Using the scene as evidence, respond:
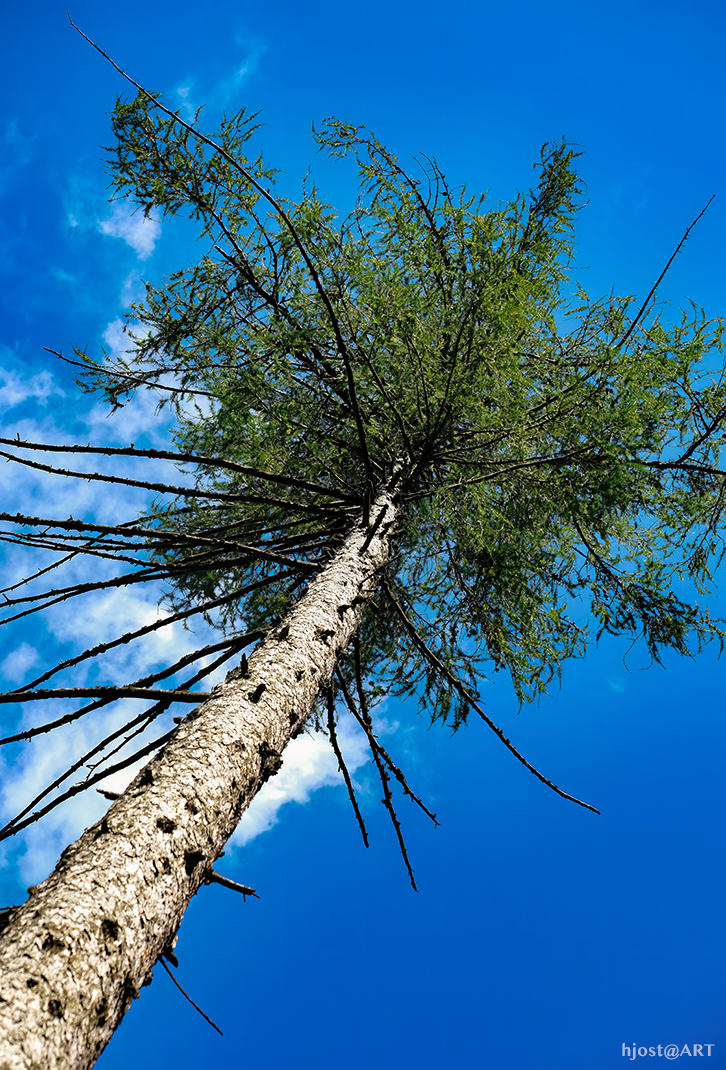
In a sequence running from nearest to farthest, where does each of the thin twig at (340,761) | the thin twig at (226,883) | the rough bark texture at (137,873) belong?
the rough bark texture at (137,873) → the thin twig at (226,883) → the thin twig at (340,761)

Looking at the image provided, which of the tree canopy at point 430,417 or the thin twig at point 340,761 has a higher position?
the tree canopy at point 430,417

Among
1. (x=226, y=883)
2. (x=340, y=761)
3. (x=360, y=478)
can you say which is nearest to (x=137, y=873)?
(x=226, y=883)

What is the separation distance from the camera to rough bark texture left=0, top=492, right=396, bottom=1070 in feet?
3.26

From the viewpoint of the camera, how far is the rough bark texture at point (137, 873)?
993 millimetres

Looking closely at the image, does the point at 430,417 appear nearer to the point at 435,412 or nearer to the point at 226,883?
the point at 435,412

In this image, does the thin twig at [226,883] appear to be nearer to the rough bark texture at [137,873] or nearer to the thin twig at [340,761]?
the rough bark texture at [137,873]

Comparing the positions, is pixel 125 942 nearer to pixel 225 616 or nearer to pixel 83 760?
pixel 83 760

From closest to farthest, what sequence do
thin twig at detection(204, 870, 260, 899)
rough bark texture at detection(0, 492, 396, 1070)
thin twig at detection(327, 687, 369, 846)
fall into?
rough bark texture at detection(0, 492, 396, 1070) < thin twig at detection(204, 870, 260, 899) < thin twig at detection(327, 687, 369, 846)

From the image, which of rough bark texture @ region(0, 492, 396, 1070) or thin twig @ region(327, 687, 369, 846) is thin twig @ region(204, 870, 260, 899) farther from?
thin twig @ region(327, 687, 369, 846)

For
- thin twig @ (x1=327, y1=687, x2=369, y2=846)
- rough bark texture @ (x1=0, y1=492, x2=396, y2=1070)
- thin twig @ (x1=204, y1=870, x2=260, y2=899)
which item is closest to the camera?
rough bark texture @ (x1=0, y1=492, x2=396, y2=1070)

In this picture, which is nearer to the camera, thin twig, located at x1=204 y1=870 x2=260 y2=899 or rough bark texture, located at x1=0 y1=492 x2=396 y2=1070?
rough bark texture, located at x1=0 y1=492 x2=396 y2=1070

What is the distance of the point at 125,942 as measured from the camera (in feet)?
3.93

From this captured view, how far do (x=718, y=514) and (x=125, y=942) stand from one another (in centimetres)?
497

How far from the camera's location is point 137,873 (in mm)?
1329
